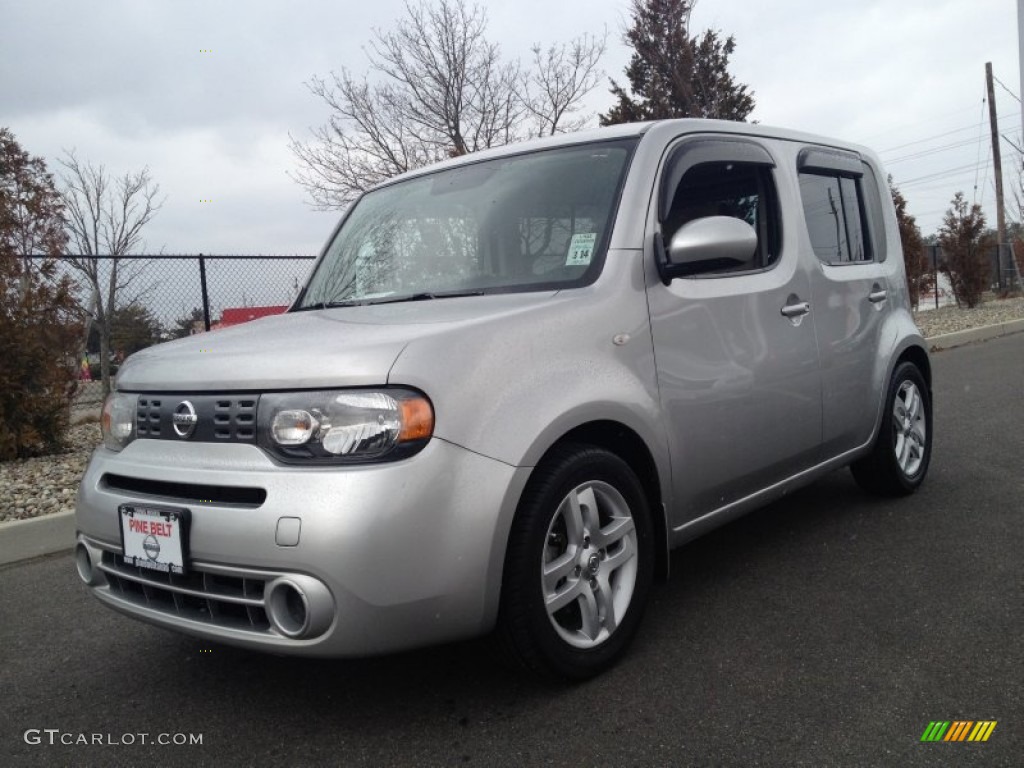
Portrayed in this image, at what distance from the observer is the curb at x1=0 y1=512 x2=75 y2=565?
15.4 ft

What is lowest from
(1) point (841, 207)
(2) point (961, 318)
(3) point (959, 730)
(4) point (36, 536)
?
(3) point (959, 730)

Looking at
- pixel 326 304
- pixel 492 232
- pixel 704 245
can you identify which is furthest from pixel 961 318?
pixel 326 304

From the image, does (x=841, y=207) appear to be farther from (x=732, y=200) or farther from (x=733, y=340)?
(x=733, y=340)

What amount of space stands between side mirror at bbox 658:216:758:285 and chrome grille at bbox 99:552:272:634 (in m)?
1.63

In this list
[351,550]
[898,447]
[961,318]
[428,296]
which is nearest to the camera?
[351,550]

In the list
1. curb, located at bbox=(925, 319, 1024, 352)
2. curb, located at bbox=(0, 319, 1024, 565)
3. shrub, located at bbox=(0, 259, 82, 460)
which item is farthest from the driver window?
curb, located at bbox=(925, 319, 1024, 352)

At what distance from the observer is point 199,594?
2.29 metres

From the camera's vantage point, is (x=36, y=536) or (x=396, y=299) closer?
(x=396, y=299)

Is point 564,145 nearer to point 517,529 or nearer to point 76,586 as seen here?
point 517,529

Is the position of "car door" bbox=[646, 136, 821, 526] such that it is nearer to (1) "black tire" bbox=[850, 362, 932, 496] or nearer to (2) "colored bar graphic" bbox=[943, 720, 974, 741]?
(1) "black tire" bbox=[850, 362, 932, 496]

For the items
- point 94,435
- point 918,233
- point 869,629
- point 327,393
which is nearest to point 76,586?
point 327,393

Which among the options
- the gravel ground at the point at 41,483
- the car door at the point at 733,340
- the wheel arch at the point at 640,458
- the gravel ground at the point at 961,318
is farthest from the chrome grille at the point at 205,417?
the gravel ground at the point at 961,318

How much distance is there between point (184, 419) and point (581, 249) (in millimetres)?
1369

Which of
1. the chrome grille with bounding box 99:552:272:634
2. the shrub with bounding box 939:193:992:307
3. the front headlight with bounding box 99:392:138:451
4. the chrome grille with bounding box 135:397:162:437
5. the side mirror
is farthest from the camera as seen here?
the shrub with bounding box 939:193:992:307
